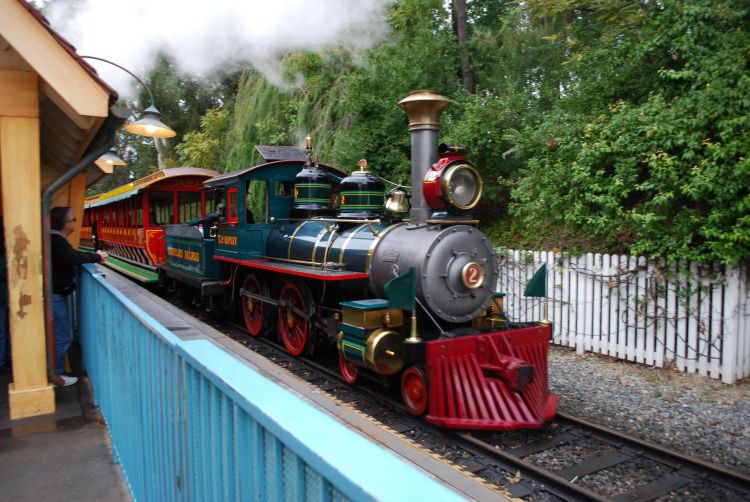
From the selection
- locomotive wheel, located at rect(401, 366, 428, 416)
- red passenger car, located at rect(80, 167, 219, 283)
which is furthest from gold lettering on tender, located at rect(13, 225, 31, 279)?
red passenger car, located at rect(80, 167, 219, 283)

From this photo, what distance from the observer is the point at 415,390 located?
16.9 feet

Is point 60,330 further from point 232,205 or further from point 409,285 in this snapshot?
point 232,205

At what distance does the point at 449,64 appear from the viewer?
13633 mm

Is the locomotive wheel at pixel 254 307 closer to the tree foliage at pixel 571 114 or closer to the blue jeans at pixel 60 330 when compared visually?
the blue jeans at pixel 60 330

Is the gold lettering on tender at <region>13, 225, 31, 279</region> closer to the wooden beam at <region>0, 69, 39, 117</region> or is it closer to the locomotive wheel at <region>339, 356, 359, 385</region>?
the wooden beam at <region>0, 69, 39, 117</region>

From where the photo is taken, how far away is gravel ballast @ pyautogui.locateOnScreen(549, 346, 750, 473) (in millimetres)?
4781

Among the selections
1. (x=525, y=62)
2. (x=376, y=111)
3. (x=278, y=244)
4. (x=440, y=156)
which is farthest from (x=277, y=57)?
(x=440, y=156)

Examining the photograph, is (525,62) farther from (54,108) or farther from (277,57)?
(54,108)

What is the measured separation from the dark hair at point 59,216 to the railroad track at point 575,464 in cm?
352

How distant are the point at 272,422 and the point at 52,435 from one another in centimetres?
306

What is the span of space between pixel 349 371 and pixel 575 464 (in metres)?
2.74

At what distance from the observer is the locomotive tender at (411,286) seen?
491 cm

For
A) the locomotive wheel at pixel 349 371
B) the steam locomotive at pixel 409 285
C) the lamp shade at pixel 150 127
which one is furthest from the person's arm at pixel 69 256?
the locomotive wheel at pixel 349 371

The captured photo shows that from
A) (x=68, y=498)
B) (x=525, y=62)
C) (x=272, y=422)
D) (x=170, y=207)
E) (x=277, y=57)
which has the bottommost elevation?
(x=68, y=498)
